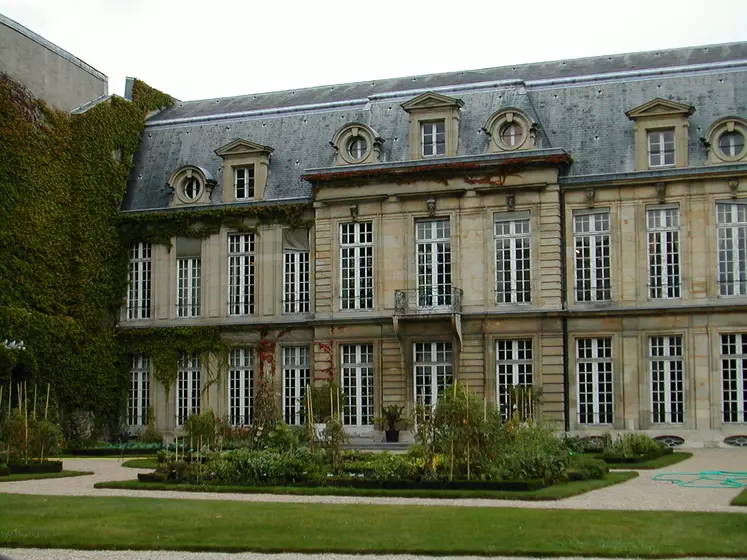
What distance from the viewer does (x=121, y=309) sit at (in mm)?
40156

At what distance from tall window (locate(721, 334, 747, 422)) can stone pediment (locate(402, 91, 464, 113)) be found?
33.5 ft

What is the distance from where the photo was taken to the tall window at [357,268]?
37.4m

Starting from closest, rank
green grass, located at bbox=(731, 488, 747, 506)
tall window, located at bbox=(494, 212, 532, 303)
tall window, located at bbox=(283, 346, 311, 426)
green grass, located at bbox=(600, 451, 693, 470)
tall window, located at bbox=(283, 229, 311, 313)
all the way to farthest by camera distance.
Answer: green grass, located at bbox=(731, 488, 747, 506)
green grass, located at bbox=(600, 451, 693, 470)
tall window, located at bbox=(494, 212, 532, 303)
tall window, located at bbox=(283, 346, 311, 426)
tall window, located at bbox=(283, 229, 311, 313)

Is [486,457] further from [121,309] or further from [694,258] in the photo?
A: [121,309]

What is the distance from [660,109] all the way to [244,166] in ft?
42.9

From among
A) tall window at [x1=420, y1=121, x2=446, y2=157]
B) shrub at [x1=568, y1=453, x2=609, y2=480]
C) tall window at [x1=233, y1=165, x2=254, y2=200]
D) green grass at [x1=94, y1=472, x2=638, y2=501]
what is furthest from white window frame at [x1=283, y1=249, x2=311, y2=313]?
green grass at [x1=94, y1=472, x2=638, y2=501]

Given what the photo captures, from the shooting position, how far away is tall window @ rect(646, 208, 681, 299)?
34.7 metres

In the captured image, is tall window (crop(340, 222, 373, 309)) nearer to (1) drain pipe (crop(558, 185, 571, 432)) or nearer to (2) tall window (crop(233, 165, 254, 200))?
(2) tall window (crop(233, 165, 254, 200))

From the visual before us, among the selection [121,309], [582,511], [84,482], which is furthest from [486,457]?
[121,309]

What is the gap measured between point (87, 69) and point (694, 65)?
19.4m

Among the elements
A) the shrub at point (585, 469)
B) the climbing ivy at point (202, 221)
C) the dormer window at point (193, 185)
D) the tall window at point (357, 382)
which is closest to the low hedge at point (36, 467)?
the shrub at point (585, 469)

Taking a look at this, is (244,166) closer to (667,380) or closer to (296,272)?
(296,272)

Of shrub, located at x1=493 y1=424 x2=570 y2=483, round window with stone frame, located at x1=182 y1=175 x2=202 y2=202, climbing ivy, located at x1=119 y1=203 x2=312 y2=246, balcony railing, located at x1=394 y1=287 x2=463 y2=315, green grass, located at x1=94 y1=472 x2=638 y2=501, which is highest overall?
round window with stone frame, located at x1=182 y1=175 x2=202 y2=202

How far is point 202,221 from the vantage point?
39.4 meters
